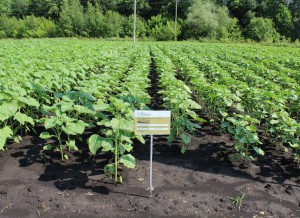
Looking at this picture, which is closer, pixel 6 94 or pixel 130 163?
pixel 130 163

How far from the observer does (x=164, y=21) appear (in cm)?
5988

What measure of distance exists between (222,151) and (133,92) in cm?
181

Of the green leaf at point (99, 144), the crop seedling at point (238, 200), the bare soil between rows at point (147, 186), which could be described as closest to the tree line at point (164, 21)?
the bare soil between rows at point (147, 186)

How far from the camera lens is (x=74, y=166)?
4.36 meters

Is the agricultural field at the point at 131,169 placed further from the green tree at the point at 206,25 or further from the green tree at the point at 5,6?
the green tree at the point at 5,6

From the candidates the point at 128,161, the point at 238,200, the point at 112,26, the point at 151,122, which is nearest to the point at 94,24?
the point at 112,26

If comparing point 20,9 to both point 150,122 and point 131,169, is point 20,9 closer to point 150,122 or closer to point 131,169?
point 131,169

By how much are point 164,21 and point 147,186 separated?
59.0 metres

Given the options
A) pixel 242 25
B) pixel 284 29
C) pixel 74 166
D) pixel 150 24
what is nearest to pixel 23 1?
pixel 150 24

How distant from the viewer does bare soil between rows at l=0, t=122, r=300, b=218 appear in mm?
3477

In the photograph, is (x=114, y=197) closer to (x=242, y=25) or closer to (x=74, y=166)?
(x=74, y=166)

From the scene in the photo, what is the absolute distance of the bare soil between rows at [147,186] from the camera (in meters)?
3.48

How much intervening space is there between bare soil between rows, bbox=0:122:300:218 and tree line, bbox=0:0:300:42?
44.1 meters

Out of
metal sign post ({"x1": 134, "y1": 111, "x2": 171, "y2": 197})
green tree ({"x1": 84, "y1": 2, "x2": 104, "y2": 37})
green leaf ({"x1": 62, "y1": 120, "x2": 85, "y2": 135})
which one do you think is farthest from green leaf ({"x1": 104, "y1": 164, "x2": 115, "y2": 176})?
green tree ({"x1": 84, "y1": 2, "x2": 104, "y2": 37})
